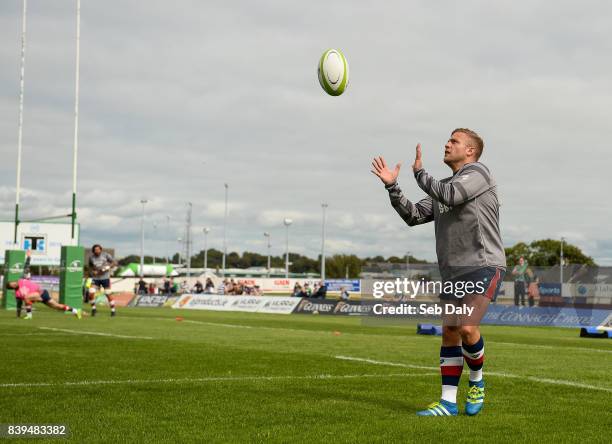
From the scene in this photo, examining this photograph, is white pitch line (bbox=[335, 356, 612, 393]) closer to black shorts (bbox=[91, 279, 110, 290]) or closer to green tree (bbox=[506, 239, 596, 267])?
black shorts (bbox=[91, 279, 110, 290])

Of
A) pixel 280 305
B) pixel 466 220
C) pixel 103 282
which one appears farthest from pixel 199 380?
pixel 280 305

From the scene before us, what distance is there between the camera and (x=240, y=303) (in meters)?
42.8

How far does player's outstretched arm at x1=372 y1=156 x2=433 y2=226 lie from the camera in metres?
6.91

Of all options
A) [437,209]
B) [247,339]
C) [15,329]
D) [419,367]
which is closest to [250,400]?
[437,209]

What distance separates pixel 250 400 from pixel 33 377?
10.4ft

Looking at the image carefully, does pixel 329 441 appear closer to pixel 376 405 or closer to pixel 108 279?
pixel 376 405

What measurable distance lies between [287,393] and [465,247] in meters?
2.47

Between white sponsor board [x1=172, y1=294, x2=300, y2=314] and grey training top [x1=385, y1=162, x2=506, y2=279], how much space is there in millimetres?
34044

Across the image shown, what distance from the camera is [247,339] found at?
16266mm

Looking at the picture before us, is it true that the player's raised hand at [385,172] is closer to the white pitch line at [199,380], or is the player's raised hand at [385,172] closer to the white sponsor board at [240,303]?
the white pitch line at [199,380]

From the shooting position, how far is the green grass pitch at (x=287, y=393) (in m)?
5.76

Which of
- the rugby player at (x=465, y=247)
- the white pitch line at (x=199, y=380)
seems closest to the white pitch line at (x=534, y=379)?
the white pitch line at (x=199, y=380)

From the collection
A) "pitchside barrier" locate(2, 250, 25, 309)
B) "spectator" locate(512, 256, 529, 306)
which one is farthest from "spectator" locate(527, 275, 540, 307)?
"pitchside barrier" locate(2, 250, 25, 309)

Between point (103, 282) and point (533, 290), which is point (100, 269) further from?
point (533, 290)
